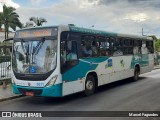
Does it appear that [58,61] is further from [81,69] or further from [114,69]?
[114,69]

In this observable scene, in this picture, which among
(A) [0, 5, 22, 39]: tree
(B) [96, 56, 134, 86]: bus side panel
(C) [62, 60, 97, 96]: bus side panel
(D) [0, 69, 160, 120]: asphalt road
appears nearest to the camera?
(D) [0, 69, 160, 120]: asphalt road

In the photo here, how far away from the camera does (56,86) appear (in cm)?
1046

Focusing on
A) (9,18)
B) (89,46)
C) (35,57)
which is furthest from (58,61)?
(9,18)

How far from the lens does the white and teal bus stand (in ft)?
34.5

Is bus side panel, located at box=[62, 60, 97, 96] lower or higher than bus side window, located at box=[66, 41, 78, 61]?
lower

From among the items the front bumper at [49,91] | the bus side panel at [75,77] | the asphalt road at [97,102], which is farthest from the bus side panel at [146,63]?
the front bumper at [49,91]

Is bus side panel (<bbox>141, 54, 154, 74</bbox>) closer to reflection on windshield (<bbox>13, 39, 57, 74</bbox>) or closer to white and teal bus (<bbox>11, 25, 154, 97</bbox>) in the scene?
white and teal bus (<bbox>11, 25, 154, 97</bbox>)

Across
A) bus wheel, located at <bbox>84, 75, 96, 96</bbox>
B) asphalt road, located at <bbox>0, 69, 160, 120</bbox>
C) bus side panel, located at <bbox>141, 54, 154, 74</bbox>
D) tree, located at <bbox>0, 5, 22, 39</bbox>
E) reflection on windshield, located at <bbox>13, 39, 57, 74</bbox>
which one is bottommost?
asphalt road, located at <bbox>0, 69, 160, 120</bbox>

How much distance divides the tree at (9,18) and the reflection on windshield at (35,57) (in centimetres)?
5003

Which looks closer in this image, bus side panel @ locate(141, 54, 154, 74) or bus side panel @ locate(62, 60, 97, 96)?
bus side panel @ locate(62, 60, 97, 96)

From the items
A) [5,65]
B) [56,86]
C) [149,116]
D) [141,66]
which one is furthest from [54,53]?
[141,66]

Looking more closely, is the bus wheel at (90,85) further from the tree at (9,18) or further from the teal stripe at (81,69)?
the tree at (9,18)

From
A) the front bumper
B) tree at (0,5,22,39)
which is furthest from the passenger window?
tree at (0,5,22,39)

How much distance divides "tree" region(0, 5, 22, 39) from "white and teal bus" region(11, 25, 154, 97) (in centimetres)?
4858
